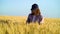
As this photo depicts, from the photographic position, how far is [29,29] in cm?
372

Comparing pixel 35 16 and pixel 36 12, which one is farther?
pixel 35 16

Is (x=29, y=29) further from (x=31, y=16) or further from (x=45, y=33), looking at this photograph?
(x=31, y=16)

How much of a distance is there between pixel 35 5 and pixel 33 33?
7.71 feet

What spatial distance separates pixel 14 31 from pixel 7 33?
6.1 inches

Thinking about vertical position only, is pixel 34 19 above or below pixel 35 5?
below

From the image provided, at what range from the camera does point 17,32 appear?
11.2 feet

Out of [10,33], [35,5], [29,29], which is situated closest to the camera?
[10,33]

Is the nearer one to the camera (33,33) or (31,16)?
(33,33)

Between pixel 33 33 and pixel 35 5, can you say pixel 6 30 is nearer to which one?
pixel 33 33

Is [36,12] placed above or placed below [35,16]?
above

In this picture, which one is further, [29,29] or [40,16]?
[40,16]

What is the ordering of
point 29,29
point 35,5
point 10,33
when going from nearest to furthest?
point 10,33
point 29,29
point 35,5

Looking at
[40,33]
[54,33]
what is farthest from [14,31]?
[54,33]

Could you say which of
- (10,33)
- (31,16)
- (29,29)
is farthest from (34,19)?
(10,33)
